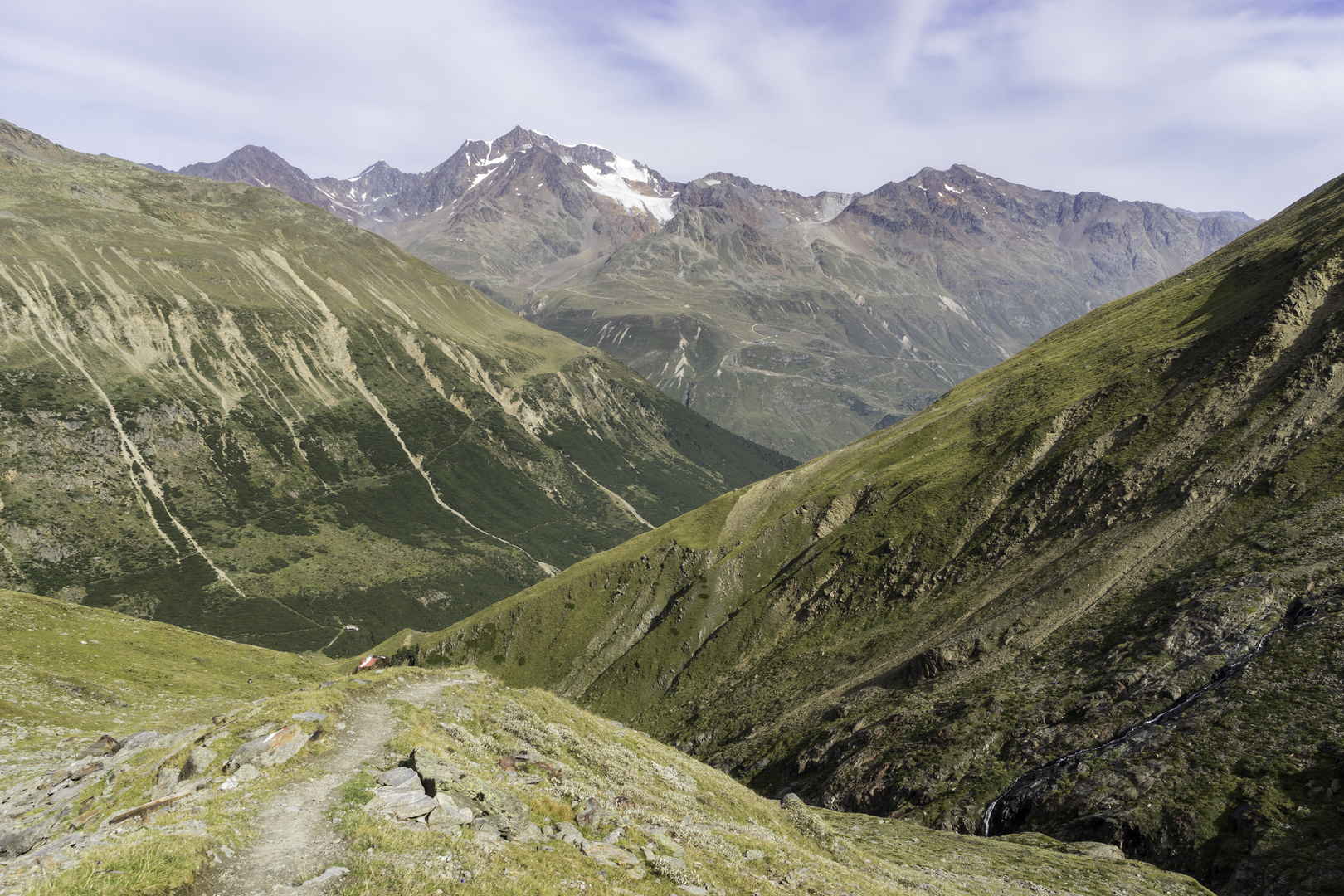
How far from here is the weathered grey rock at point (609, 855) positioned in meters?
26.4

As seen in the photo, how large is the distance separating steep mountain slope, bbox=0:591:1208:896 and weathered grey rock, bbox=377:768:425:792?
19 cm

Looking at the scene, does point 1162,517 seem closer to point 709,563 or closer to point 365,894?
point 709,563

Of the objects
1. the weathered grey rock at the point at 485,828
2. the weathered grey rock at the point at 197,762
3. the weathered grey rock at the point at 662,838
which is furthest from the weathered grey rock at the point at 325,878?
the weathered grey rock at the point at 662,838

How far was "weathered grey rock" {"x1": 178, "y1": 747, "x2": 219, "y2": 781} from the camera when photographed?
29.5m

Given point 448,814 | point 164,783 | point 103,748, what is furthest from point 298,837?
point 103,748

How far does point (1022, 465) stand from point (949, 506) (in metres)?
13.0

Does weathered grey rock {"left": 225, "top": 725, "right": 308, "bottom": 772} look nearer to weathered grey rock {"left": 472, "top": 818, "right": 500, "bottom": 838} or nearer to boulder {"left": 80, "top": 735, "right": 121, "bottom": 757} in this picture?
weathered grey rock {"left": 472, "top": 818, "right": 500, "bottom": 838}

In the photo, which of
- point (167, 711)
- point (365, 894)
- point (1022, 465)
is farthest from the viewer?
point (1022, 465)

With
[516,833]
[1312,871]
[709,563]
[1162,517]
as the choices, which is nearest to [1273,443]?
[1162,517]

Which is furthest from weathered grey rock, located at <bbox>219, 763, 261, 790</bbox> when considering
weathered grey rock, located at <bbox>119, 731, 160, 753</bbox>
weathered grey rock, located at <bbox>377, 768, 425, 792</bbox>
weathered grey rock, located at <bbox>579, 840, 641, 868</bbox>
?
weathered grey rock, located at <bbox>579, 840, 641, 868</bbox>

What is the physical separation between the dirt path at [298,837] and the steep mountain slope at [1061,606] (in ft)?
165

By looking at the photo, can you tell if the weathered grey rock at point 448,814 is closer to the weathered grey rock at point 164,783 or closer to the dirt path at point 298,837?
the dirt path at point 298,837

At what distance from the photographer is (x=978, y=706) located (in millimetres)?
69875

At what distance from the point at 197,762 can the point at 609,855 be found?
62.1 ft
